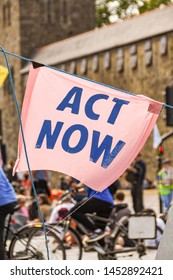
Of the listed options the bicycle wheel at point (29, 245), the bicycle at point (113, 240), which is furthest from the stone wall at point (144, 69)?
the bicycle wheel at point (29, 245)

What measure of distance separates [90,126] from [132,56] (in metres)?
47.9

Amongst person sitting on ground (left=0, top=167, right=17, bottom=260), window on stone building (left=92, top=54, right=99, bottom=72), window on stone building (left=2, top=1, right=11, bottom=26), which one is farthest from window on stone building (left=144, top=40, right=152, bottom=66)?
person sitting on ground (left=0, top=167, right=17, bottom=260)

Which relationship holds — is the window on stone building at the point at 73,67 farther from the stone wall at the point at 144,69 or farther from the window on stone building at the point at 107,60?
the window on stone building at the point at 107,60

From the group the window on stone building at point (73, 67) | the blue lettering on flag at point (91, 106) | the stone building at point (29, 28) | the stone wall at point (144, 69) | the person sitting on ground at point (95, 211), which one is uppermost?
the stone building at point (29, 28)

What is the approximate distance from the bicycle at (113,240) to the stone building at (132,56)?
1295 inches

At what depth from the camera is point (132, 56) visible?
2194 inches

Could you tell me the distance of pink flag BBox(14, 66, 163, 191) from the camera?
7957 millimetres

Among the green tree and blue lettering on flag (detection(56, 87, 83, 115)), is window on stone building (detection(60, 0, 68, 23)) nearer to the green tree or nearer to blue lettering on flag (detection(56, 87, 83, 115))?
the green tree

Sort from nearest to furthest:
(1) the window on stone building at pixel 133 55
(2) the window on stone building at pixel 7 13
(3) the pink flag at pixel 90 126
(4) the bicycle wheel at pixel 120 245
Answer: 1. (3) the pink flag at pixel 90 126
2. (4) the bicycle wheel at pixel 120 245
3. (1) the window on stone building at pixel 133 55
4. (2) the window on stone building at pixel 7 13

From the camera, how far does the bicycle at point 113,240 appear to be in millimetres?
14367

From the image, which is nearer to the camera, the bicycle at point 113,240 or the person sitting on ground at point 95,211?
the bicycle at point 113,240

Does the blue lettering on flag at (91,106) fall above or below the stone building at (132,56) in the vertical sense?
below
